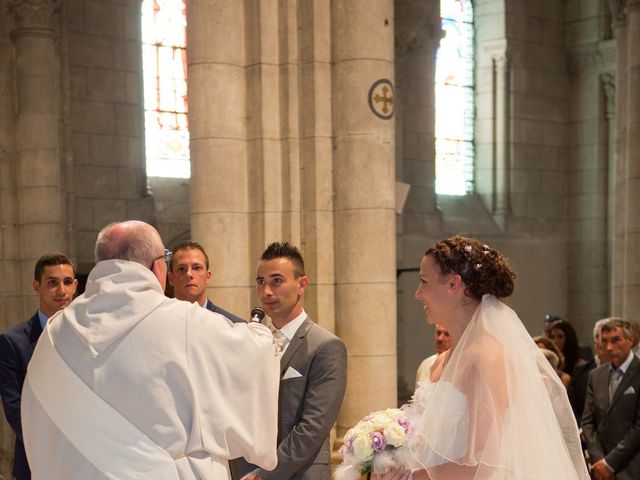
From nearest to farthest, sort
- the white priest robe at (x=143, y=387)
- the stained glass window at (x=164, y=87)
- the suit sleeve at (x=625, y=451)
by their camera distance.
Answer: the white priest robe at (x=143, y=387) < the suit sleeve at (x=625, y=451) < the stained glass window at (x=164, y=87)

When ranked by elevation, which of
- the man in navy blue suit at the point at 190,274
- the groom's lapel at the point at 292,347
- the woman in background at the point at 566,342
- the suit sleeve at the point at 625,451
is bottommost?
the suit sleeve at the point at 625,451

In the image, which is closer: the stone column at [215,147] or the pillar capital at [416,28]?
the stone column at [215,147]

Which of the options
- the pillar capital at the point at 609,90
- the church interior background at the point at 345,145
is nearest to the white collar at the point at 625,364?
the church interior background at the point at 345,145

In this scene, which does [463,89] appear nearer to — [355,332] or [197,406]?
[355,332]

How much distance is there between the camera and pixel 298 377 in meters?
4.11

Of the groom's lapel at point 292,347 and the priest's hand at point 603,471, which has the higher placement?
the groom's lapel at point 292,347

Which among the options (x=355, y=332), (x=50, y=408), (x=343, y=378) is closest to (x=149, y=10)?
(x=355, y=332)

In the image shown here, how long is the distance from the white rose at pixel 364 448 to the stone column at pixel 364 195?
10.9ft

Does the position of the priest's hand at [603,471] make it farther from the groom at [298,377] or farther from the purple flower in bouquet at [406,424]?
the purple flower in bouquet at [406,424]

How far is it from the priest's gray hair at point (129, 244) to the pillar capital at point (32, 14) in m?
6.78

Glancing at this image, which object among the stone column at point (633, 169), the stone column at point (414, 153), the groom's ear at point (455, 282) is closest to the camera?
the groom's ear at point (455, 282)

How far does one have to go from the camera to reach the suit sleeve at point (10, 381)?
4.71 m

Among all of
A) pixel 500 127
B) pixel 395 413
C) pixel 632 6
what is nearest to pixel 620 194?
pixel 632 6

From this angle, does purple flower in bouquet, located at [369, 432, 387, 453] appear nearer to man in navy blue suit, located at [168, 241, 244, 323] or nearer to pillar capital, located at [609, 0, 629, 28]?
man in navy blue suit, located at [168, 241, 244, 323]
